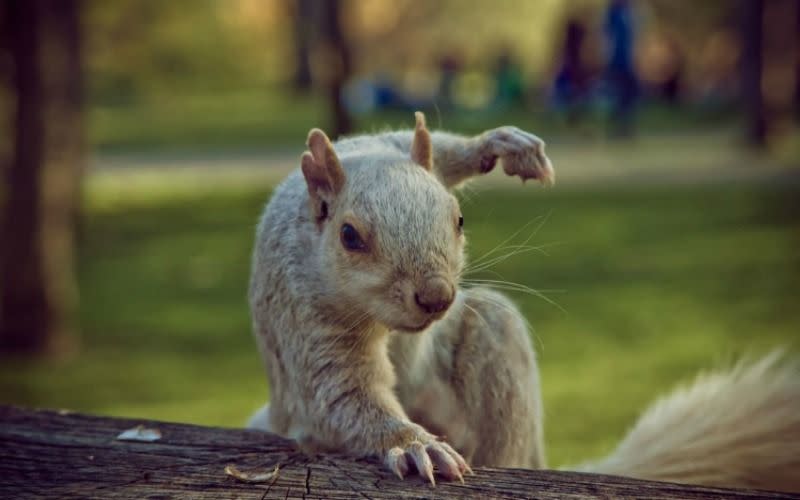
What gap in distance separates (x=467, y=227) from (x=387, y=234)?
5.56 m

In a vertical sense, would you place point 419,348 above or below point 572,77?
below

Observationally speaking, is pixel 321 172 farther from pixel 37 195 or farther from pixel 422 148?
pixel 37 195

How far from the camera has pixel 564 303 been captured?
262 inches

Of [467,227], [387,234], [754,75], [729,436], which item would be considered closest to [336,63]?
[467,227]

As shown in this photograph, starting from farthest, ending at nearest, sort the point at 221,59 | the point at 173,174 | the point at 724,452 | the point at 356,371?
the point at 221,59 < the point at 173,174 < the point at 724,452 < the point at 356,371

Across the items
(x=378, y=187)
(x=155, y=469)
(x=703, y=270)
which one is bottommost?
(x=155, y=469)

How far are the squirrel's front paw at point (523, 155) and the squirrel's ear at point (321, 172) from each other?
1.49ft

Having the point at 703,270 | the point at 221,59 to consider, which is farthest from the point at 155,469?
the point at 221,59

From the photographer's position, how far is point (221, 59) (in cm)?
2695

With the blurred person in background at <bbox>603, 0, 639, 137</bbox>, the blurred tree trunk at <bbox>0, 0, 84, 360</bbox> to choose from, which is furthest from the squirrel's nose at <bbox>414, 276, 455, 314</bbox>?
the blurred person in background at <bbox>603, 0, 639, 137</bbox>

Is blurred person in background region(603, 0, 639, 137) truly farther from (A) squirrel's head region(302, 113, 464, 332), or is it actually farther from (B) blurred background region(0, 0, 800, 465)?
(A) squirrel's head region(302, 113, 464, 332)

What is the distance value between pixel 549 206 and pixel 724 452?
23.5 ft

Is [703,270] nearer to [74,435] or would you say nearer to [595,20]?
[74,435]

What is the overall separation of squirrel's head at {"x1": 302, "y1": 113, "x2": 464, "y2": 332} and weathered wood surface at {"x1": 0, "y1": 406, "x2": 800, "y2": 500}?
30cm
